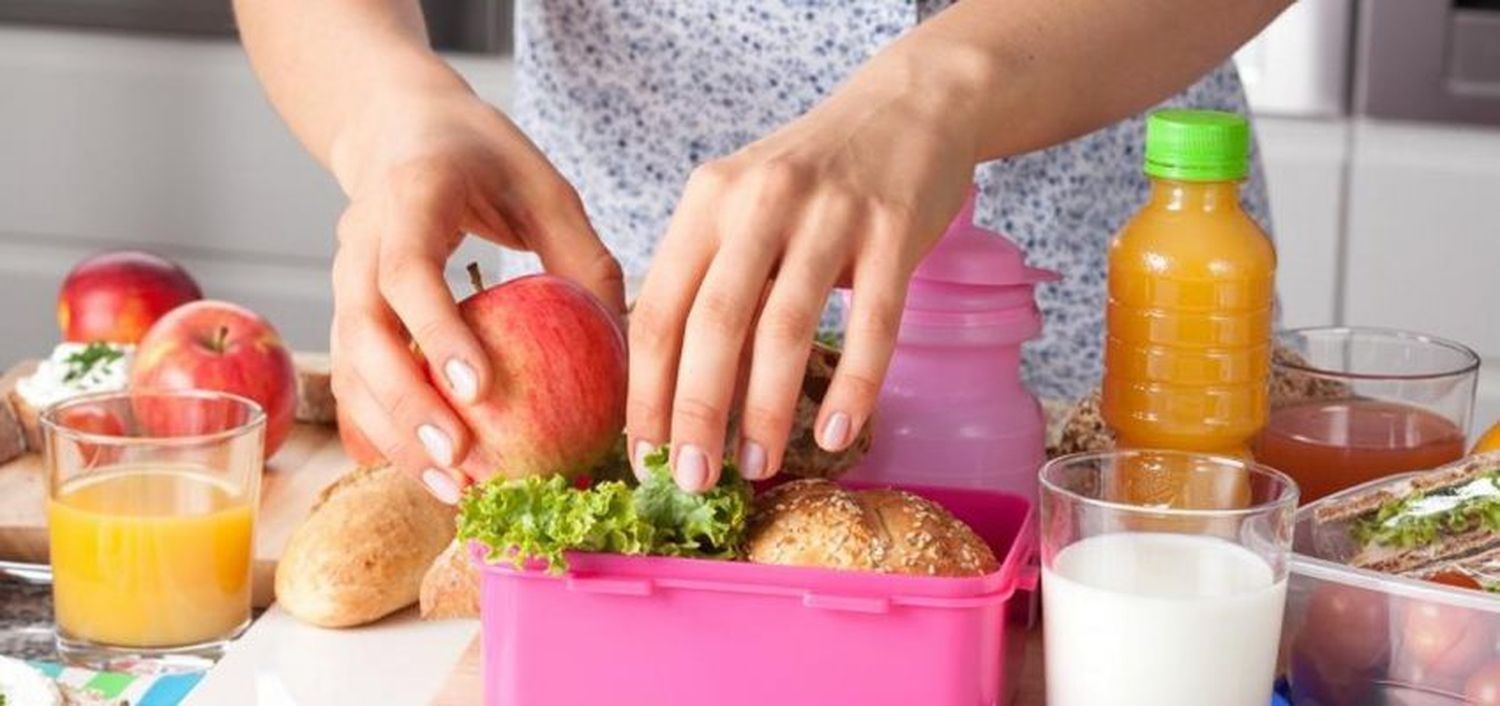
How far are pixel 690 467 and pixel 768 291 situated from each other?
94 mm

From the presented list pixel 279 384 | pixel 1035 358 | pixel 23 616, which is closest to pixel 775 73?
pixel 1035 358

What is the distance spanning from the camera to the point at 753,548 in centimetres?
103

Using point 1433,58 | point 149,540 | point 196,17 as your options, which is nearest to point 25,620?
point 149,540

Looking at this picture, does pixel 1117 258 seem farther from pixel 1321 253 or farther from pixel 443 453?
pixel 1321 253

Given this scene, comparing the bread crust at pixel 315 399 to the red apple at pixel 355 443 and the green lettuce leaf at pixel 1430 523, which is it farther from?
the green lettuce leaf at pixel 1430 523

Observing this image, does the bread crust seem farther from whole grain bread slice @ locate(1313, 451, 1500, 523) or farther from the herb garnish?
whole grain bread slice @ locate(1313, 451, 1500, 523)

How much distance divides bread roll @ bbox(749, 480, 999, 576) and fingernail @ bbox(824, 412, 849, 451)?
0.09ft

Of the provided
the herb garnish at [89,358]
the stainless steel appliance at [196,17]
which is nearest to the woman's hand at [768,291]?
the herb garnish at [89,358]

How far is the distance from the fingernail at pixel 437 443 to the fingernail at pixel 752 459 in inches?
5.4

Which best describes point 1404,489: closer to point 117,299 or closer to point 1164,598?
point 1164,598

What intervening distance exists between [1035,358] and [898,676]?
770mm

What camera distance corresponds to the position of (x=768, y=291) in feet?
3.43

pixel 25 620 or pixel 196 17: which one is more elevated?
pixel 196 17

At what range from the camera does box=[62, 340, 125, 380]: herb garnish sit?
5.32ft
